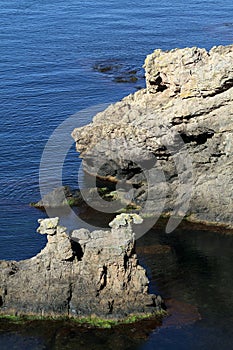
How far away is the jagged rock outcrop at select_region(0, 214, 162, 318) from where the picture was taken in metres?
48.2

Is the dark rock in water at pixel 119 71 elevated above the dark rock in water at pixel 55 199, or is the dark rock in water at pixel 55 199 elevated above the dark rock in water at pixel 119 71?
the dark rock in water at pixel 119 71

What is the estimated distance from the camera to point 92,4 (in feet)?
502

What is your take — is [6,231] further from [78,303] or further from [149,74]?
[149,74]

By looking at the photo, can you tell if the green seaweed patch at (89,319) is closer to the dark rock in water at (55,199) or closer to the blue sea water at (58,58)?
the blue sea water at (58,58)

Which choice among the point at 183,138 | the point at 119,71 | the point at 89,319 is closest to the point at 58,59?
the point at 119,71

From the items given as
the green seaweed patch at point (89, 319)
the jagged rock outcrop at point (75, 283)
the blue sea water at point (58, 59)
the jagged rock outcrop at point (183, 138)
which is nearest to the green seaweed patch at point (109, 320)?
the green seaweed patch at point (89, 319)

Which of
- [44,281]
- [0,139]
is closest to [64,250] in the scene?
[44,281]

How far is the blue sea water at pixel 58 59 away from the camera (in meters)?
69.1

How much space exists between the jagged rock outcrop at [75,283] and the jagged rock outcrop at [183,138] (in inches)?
612

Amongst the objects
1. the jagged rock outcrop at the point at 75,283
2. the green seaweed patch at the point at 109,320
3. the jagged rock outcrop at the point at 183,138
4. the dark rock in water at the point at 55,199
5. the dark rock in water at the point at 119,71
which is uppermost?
the dark rock in water at the point at 119,71

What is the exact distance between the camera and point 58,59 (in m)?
116

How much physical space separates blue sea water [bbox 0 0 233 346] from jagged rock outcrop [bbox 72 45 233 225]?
858cm

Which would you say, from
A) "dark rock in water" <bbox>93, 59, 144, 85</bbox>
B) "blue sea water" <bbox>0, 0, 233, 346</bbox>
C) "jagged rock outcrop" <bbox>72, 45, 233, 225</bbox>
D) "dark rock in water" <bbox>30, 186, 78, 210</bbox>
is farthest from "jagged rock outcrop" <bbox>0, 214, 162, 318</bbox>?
"dark rock in water" <bbox>93, 59, 144, 85</bbox>

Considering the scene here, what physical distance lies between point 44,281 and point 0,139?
120 feet
